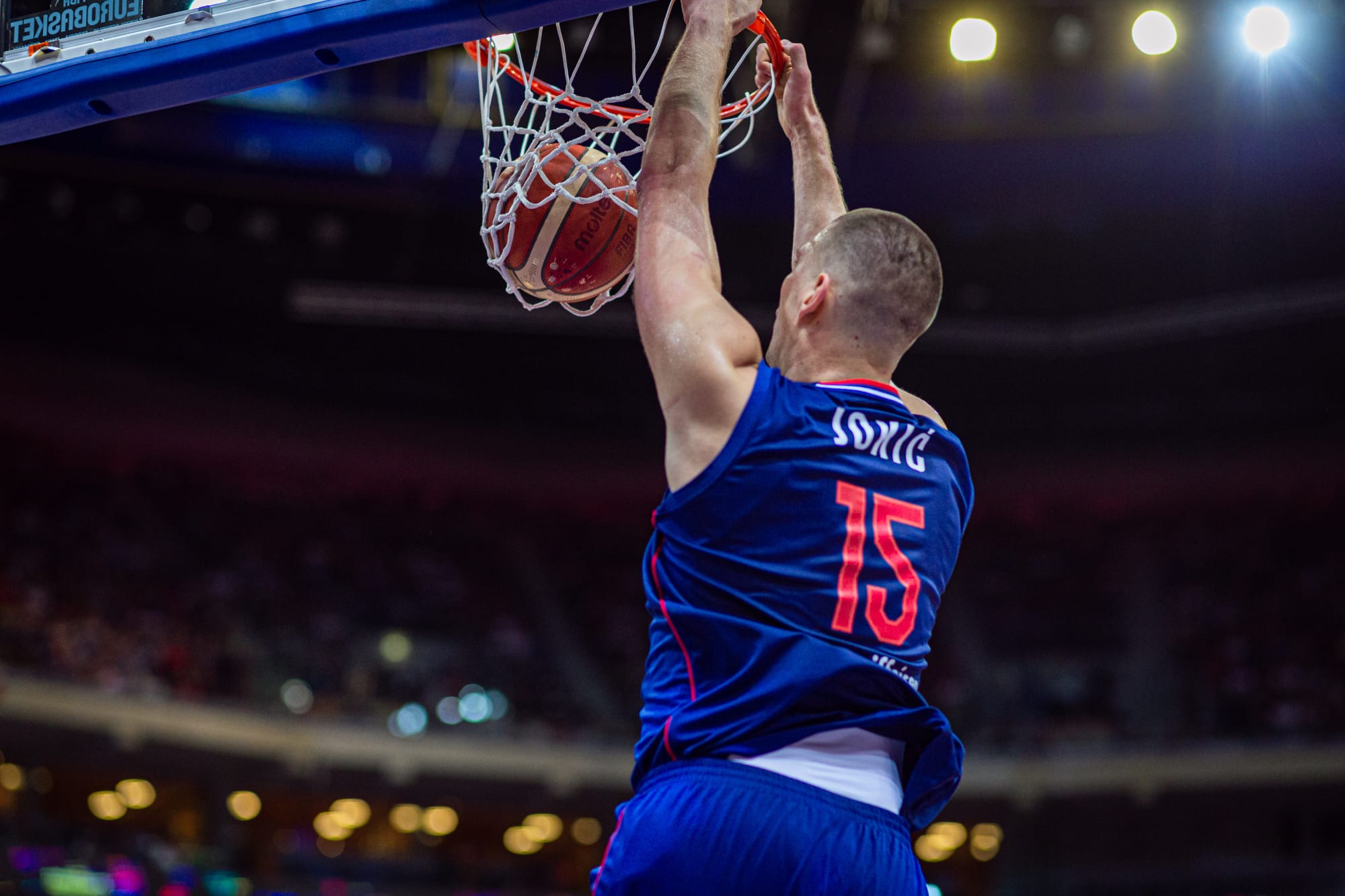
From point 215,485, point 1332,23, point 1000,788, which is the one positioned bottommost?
point 1000,788

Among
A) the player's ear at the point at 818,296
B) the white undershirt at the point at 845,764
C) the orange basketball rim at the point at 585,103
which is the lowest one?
the white undershirt at the point at 845,764

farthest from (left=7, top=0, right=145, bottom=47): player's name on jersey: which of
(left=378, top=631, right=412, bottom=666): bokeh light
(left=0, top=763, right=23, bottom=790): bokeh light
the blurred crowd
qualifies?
(left=0, top=763, right=23, bottom=790): bokeh light

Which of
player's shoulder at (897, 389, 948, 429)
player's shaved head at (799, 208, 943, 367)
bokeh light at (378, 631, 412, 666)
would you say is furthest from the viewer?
bokeh light at (378, 631, 412, 666)

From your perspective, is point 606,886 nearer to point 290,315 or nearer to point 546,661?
point 546,661

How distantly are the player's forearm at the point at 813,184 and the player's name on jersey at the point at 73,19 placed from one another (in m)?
1.55

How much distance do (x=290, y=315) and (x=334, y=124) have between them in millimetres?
5257

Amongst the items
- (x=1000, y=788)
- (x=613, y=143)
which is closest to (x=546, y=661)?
(x=1000, y=788)

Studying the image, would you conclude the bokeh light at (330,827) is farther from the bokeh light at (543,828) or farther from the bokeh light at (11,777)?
the bokeh light at (11,777)

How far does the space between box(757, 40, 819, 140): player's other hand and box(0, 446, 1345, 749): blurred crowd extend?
1436 cm

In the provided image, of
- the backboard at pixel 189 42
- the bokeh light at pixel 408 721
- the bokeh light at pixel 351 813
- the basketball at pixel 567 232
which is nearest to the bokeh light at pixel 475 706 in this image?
the bokeh light at pixel 408 721

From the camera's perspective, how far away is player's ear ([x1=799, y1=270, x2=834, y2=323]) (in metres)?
2.08

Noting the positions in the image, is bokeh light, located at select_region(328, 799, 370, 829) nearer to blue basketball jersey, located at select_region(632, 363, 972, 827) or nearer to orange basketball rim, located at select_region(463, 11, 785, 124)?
orange basketball rim, located at select_region(463, 11, 785, 124)

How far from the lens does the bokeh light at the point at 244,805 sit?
19922 millimetres

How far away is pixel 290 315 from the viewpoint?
1991cm
